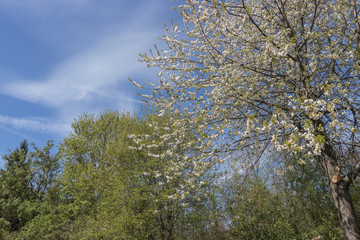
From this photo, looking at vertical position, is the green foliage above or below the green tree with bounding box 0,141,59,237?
below

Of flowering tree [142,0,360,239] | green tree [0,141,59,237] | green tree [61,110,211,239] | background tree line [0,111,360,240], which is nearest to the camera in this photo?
flowering tree [142,0,360,239]

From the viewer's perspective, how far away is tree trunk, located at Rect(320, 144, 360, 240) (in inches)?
184

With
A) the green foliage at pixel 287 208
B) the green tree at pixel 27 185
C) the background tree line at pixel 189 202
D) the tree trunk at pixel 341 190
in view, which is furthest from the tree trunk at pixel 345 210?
the green tree at pixel 27 185

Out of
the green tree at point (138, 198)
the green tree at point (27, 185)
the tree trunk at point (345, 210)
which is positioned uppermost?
the green tree at point (27, 185)

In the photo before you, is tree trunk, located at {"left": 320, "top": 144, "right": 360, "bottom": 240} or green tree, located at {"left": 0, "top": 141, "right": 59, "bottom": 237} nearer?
tree trunk, located at {"left": 320, "top": 144, "right": 360, "bottom": 240}

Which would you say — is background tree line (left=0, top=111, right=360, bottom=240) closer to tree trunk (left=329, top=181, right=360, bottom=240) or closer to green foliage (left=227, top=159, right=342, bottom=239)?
green foliage (left=227, top=159, right=342, bottom=239)

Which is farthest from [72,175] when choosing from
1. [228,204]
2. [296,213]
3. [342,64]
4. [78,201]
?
[342,64]

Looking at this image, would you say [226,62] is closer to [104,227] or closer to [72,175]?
[104,227]

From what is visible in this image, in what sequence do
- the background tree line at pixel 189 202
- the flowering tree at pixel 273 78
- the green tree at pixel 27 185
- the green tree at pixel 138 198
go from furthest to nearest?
the green tree at pixel 27 185 → the green tree at pixel 138 198 → the background tree line at pixel 189 202 → the flowering tree at pixel 273 78

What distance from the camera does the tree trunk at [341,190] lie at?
4684 mm

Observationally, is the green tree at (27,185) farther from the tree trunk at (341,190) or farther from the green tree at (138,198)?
the tree trunk at (341,190)

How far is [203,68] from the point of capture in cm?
562

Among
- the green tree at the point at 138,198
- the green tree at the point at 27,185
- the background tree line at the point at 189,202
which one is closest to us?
the background tree line at the point at 189,202

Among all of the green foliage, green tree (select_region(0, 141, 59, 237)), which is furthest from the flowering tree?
green tree (select_region(0, 141, 59, 237))
